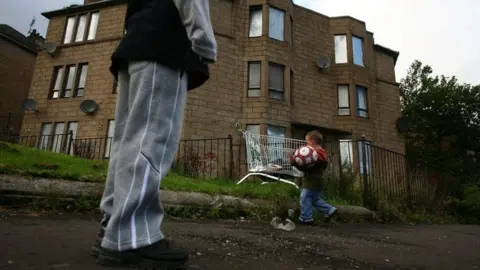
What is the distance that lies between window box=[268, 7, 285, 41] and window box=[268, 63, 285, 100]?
171cm

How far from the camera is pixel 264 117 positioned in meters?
15.9

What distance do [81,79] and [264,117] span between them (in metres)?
9.62

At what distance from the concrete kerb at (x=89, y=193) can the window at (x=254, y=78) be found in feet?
35.7

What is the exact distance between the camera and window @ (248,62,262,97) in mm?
16688

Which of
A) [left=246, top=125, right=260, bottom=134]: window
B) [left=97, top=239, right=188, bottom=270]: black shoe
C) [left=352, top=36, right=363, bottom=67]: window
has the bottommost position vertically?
[left=97, top=239, right=188, bottom=270]: black shoe

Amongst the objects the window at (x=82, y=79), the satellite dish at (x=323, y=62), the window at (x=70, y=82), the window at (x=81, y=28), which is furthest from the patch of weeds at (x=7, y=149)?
the satellite dish at (x=323, y=62)

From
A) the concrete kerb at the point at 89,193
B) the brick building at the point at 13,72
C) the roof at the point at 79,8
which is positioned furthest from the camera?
the brick building at the point at 13,72

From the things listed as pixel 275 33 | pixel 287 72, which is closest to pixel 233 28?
pixel 275 33

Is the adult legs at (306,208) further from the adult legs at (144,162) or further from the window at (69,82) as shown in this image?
the window at (69,82)

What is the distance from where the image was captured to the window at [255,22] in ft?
57.9

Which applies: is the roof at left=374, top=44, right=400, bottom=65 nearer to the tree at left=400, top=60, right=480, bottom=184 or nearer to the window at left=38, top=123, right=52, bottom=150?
the tree at left=400, top=60, right=480, bottom=184

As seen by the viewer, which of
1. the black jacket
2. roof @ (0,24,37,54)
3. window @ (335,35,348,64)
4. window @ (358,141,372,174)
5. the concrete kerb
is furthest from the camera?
roof @ (0,24,37,54)

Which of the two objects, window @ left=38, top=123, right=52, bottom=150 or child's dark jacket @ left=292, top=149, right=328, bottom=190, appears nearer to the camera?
child's dark jacket @ left=292, top=149, right=328, bottom=190

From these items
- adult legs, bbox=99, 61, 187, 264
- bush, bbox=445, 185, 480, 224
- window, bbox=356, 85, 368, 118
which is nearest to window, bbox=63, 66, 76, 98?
window, bbox=356, 85, 368, 118
